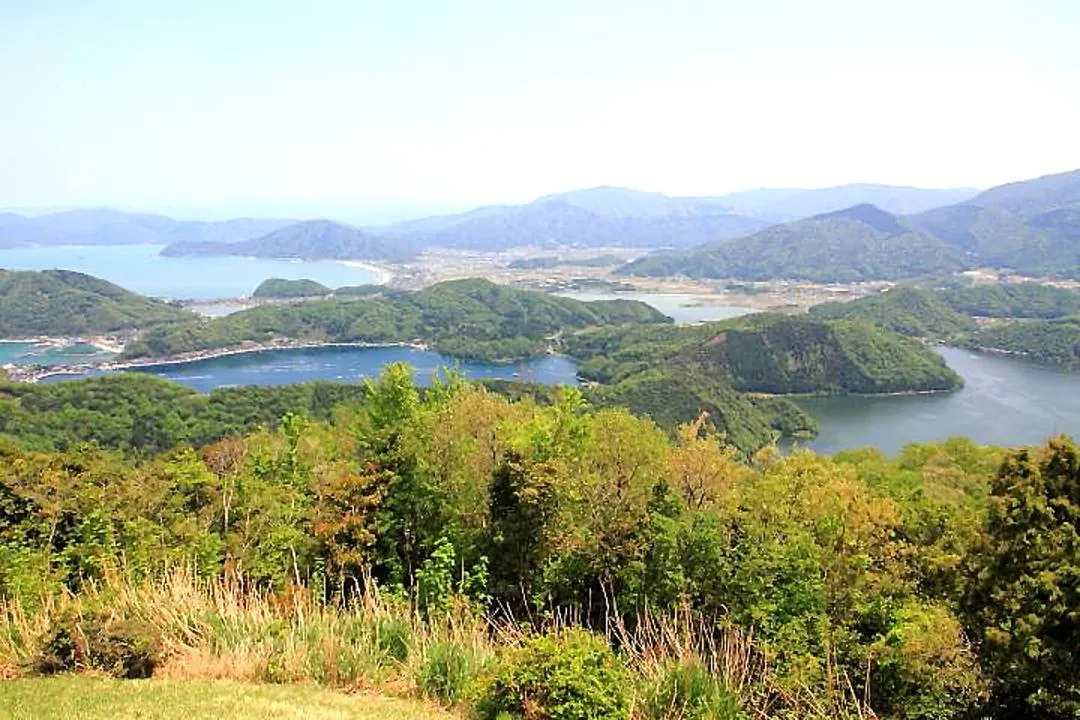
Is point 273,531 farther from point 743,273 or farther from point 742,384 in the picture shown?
point 743,273

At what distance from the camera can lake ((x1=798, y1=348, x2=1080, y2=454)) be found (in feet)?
184

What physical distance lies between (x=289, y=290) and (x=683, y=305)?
243 feet

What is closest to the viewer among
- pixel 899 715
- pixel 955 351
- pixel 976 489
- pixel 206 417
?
pixel 899 715

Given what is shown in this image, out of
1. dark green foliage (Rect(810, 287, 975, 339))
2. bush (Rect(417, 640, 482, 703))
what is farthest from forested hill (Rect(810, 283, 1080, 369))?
bush (Rect(417, 640, 482, 703))

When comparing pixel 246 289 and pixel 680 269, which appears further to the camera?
pixel 680 269

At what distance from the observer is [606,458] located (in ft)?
46.0

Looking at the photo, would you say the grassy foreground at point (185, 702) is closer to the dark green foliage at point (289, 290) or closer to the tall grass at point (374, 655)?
the tall grass at point (374, 655)

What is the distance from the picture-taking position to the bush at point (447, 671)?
197 inches

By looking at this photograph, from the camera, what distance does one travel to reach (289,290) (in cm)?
13925

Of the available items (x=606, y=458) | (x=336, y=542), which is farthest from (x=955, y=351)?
(x=336, y=542)

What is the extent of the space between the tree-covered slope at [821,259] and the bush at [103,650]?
7064 inches

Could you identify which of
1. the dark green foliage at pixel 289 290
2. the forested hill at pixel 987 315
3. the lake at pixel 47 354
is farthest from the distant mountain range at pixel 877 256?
the lake at pixel 47 354

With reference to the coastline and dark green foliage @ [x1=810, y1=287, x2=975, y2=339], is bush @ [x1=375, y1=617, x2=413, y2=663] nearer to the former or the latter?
the coastline

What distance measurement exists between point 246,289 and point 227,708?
553ft
